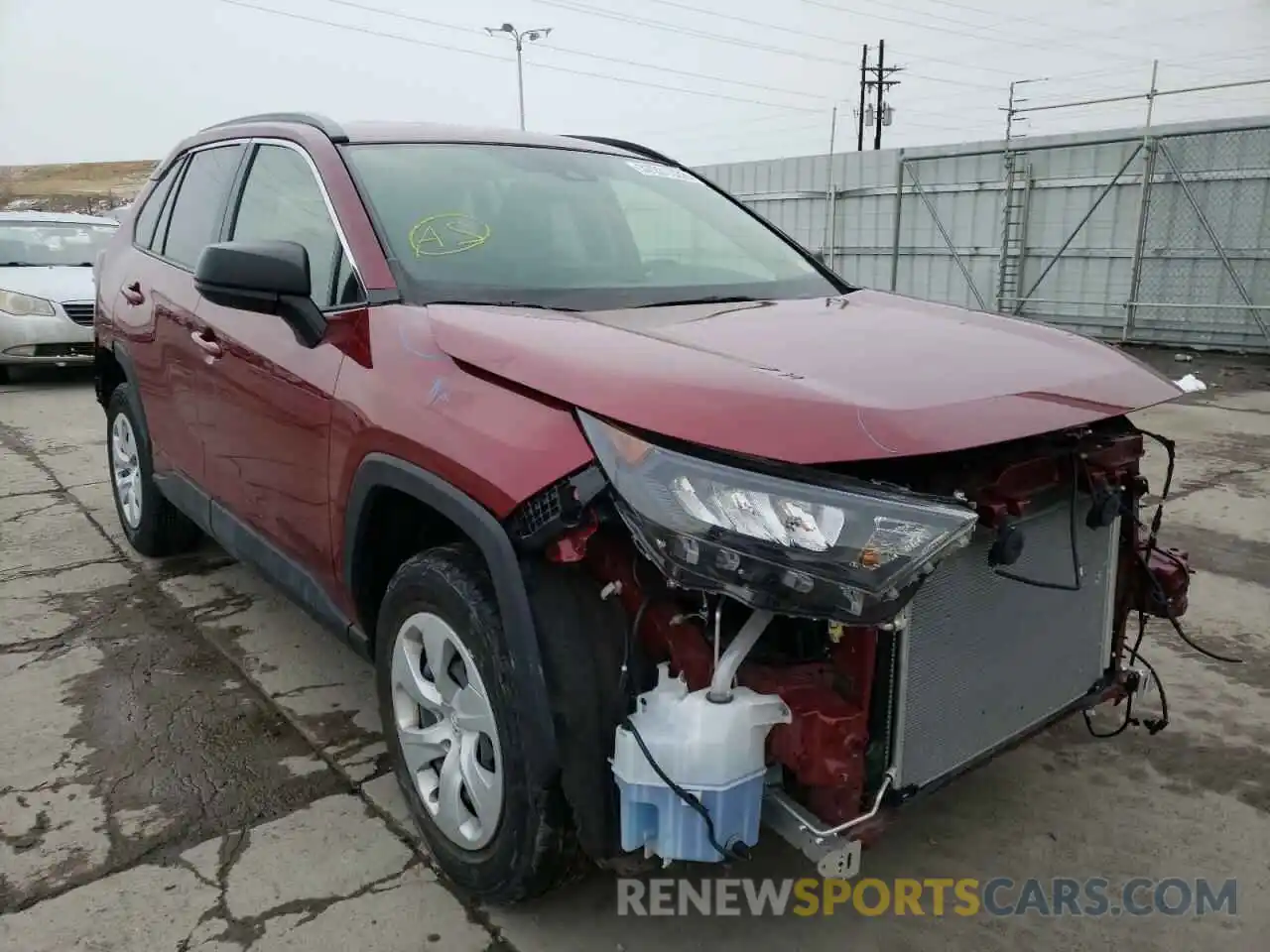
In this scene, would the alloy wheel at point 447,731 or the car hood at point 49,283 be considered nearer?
the alloy wheel at point 447,731

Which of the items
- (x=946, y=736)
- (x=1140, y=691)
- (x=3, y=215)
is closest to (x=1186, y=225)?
(x=1140, y=691)

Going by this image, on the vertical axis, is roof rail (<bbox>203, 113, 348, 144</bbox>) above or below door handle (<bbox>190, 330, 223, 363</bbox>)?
above

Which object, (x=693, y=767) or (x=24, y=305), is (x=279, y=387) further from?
(x=24, y=305)

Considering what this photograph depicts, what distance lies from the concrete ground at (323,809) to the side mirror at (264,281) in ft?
4.29

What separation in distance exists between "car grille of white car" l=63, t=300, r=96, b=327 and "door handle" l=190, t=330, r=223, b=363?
7.34 metres

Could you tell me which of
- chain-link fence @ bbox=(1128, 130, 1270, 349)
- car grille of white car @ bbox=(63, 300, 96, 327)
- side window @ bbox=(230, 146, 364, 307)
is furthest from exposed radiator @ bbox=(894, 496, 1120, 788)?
chain-link fence @ bbox=(1128, 130, 1270, 349)

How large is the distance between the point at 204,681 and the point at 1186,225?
11801mm

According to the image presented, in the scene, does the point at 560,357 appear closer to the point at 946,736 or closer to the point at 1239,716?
the point at 946,736

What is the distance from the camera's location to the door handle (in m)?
3.20

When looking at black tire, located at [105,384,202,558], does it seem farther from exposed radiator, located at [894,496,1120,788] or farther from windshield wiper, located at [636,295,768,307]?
exposed radiator, located at [894,496,1120,788]

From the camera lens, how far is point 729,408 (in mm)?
1721

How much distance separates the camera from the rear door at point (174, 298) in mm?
3547

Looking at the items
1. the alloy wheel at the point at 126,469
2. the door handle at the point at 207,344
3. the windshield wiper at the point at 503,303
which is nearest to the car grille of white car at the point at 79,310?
the alloy wheel at the point at 126,469

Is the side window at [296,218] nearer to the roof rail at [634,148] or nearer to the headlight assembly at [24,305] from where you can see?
the roof rail at [634,148]
